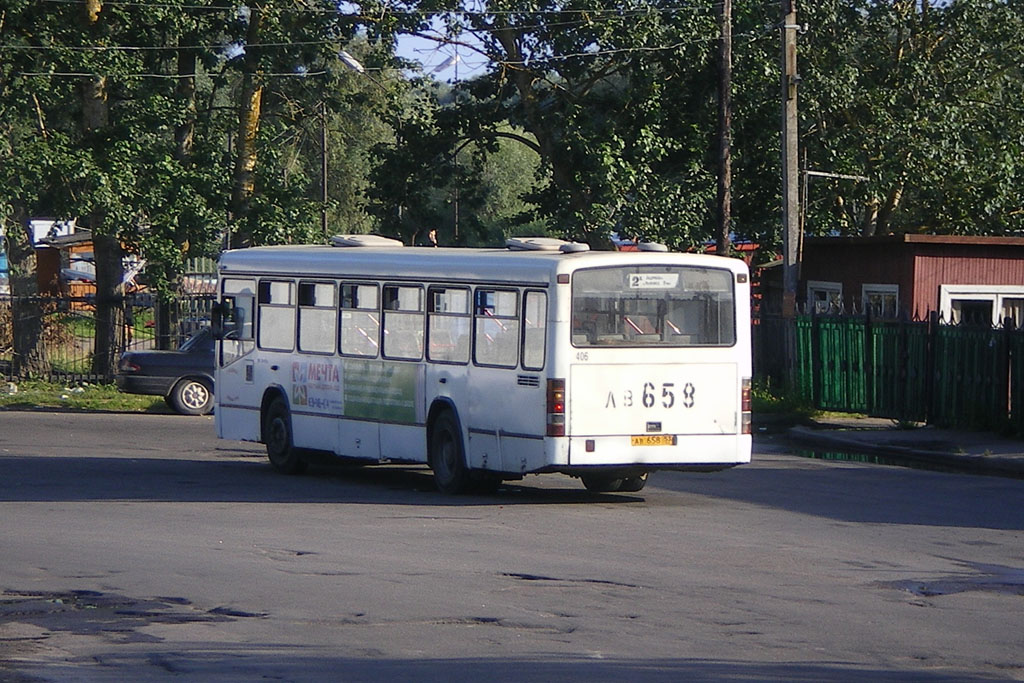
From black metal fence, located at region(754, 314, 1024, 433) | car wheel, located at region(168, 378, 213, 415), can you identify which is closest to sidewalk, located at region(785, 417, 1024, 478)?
black metal fence, located at region(754, 314, 1024, 433)

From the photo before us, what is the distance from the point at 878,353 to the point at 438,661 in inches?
763

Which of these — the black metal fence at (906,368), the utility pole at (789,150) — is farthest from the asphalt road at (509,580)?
the utility pole at (789,150)

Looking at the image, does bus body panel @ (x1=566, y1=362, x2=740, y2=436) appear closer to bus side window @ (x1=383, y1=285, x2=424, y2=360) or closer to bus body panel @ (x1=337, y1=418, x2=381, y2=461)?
bus side window @ (x1=383, y1=285, x2=424, y2=360)

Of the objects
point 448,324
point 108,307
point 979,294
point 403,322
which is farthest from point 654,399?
point 108,307

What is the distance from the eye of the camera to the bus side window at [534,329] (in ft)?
49.0

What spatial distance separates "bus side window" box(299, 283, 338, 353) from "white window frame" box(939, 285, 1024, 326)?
14995 mm

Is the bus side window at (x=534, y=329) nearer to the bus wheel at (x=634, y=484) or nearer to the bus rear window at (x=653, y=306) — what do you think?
the bus rear window at (x=653, y=306)

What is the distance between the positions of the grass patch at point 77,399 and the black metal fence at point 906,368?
11.9 metres

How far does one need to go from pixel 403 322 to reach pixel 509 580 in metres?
6.77

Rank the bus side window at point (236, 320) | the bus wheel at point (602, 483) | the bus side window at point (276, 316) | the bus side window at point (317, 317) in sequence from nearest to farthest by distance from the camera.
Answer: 1. the bus wheel at point (602, 483)
2. the bus side window at point (317, 317)
3. the bus side window at point (276, 316)
4. the bus side window at point (236, 320)

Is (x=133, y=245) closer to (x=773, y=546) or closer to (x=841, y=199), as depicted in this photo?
(x=841, y=199)

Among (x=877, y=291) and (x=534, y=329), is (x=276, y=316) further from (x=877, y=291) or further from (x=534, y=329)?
(x=877, y=291)

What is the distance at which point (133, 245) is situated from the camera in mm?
33969

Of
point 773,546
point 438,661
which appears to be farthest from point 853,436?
point 438,661
